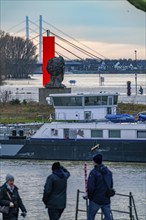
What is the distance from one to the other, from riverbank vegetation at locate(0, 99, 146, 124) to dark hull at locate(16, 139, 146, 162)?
392 inches

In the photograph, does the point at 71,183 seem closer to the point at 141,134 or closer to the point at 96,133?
the point at 96,133

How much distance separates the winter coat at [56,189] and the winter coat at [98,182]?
45 centimetres

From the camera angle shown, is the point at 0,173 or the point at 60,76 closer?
the point at 0,173

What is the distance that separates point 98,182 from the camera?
1215cm

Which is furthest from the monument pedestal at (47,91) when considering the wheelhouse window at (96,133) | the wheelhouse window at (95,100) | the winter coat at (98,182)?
the winter coat at (98,182)

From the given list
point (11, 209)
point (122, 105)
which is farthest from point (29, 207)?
point (122, 105)

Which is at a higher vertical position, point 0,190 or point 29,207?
point 0,190

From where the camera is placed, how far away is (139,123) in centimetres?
4328

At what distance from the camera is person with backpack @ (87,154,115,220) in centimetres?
1204

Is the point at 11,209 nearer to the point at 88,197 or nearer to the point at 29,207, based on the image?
the point at 88,197

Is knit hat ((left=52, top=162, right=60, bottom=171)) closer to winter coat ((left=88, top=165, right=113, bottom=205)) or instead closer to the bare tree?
winter coat ((left=88, top=165, right=113, bottom=205))

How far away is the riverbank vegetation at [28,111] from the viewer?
2215 inches

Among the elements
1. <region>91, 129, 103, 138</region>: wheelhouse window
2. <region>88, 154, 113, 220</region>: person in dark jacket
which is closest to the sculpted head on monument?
<region>91, 129, 103, 138</region>: wheelhouse window

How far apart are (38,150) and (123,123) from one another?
196 inches
